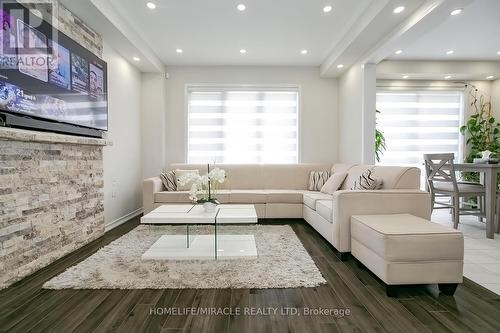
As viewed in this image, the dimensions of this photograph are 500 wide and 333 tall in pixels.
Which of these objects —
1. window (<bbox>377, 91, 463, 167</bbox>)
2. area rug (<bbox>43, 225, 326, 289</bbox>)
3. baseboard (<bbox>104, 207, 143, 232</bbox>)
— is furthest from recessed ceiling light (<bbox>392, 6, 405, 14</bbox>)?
baseboard (<bbox>104, 207, 143, 232</bbox>)

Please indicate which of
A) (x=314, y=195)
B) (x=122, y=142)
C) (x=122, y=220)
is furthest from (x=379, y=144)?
(x=122, y=220)

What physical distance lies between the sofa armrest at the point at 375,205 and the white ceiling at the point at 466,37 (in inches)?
81.3

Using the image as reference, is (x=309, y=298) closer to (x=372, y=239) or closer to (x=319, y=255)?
(x=372, y=239)

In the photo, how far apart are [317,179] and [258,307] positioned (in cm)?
321

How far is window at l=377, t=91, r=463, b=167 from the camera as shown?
582 cm

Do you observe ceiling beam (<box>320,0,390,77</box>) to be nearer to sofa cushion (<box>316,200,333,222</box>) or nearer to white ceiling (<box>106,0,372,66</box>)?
white ceiling (<box>106,0,372,66</box>)

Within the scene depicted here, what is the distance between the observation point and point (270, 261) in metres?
2.63

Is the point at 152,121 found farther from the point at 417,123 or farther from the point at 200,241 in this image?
the point at 417,123

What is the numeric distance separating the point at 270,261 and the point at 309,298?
70 centimetres

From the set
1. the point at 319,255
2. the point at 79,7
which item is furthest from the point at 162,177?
the point at 319,255

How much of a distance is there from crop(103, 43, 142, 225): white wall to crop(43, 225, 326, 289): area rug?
1197mm

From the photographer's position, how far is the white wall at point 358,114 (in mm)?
4352

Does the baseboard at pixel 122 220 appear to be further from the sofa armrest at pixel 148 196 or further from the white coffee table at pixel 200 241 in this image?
the white coffee table at pixel 200 241

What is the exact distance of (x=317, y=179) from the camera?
4770 millimetres
